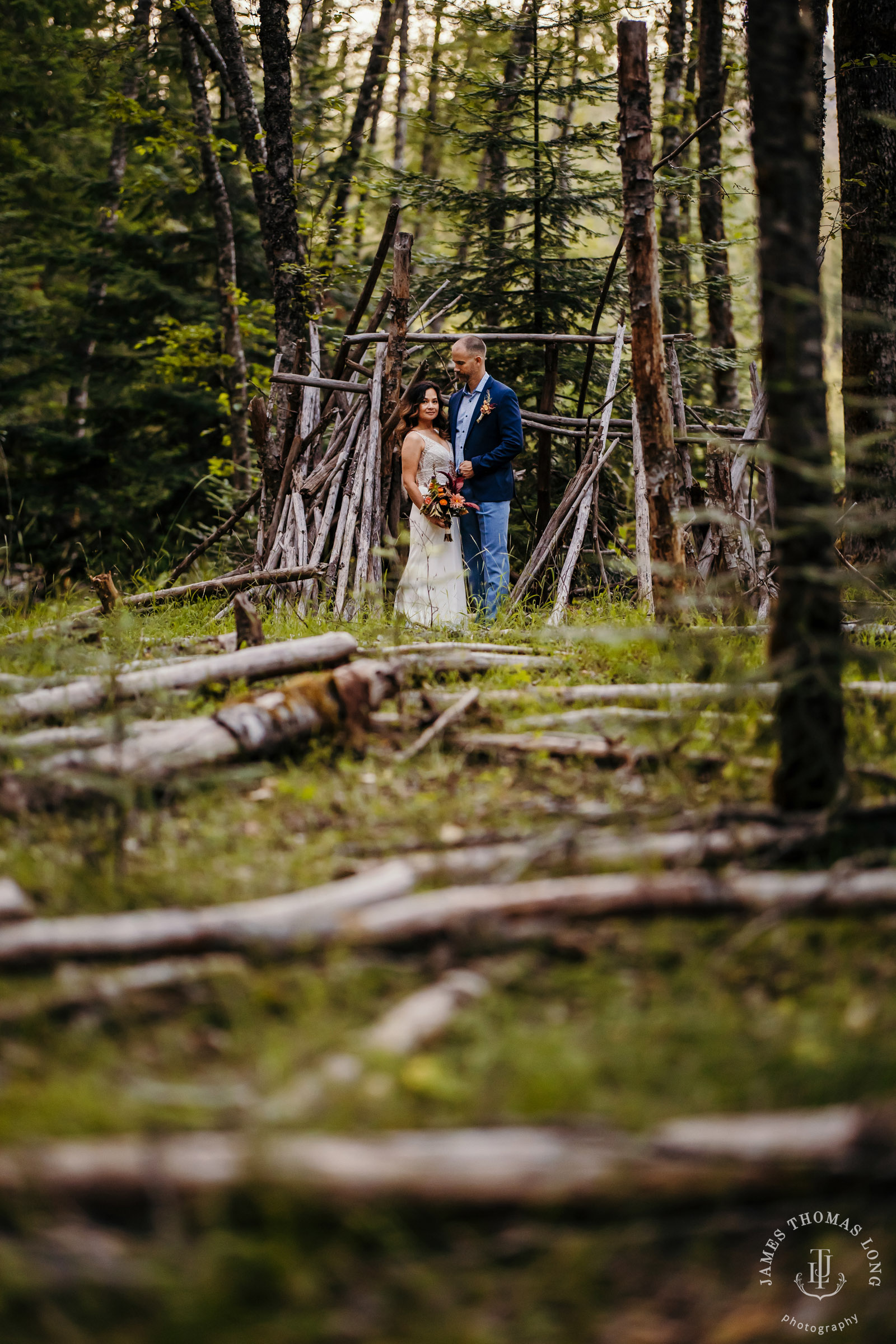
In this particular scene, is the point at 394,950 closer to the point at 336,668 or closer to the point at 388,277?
the point at 336,668

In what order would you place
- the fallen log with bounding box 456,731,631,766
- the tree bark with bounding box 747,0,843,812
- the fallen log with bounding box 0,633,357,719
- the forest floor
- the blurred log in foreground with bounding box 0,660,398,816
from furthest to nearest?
the fallen log with bounding box 0,633,357,719 → the fallen log with bounding box 456,731,631,766 → the blurred log in foreground with bounding box 0,660,398,816 → the tree bark with bounding box 747,0,843,812 → the forest floor

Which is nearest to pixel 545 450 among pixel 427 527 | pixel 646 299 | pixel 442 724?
pixel 427 527

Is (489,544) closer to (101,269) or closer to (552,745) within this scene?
(552,745)

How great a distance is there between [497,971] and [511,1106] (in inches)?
18.9

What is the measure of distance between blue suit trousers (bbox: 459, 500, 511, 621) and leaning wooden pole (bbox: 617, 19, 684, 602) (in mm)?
2190

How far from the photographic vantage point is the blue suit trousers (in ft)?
23.3

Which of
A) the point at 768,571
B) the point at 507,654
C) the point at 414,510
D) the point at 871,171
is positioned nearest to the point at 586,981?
the point at 507,654

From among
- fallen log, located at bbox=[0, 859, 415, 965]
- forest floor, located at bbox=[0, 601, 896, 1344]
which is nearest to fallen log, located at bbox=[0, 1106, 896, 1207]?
forest floor, located at bbox=[0, 601, 896, 1344]

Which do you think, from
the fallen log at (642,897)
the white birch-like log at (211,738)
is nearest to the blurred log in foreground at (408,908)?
the fallen log at (642,897)

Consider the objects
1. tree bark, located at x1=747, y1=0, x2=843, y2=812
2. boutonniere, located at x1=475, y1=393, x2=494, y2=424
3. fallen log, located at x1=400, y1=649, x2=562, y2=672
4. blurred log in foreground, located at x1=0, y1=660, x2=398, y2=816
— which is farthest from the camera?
boutonniere, located at x1=475, y1=393, x2=494, y2=424

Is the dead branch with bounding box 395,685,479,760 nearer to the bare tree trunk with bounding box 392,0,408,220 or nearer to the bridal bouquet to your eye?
the bridal bouquet

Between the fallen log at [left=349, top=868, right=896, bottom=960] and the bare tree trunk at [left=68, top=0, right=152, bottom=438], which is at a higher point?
the bare tree trunk at [left=68, top=0, right=152, bottom=438]

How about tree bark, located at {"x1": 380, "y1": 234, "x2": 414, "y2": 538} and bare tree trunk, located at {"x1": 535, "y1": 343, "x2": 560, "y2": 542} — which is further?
bare tree trunk, located at {"x1": 535, "y1": 343, "x2": 560, "y2": 542}

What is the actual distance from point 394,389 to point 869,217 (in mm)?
3545
